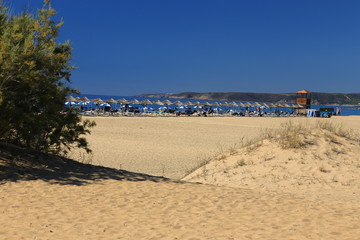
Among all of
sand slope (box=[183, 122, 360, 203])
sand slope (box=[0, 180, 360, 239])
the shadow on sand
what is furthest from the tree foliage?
sand slope (box=[183, 122, 360, 203])

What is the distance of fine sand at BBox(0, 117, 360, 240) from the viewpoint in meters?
4.81

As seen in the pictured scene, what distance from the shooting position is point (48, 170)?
26.7ft

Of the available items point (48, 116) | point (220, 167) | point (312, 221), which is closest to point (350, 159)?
point (220, 167)

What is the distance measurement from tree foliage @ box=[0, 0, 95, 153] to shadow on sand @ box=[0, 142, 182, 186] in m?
0.43

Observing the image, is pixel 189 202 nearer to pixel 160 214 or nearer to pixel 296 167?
pixel 160 214

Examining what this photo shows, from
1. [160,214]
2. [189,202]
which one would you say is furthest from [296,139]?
[160,214]

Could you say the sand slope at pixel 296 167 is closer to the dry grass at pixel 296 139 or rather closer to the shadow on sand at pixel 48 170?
the dry grass at pixel 296 139

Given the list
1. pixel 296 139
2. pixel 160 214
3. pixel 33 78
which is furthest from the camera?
pixel 296 139

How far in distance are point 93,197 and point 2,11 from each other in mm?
4660

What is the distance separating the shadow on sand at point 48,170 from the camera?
741 cm

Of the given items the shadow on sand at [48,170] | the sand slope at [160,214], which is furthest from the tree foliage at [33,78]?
the sand slope at [160,214]

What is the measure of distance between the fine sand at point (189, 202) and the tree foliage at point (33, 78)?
0.87m

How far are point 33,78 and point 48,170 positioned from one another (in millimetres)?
2104

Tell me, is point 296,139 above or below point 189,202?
above
